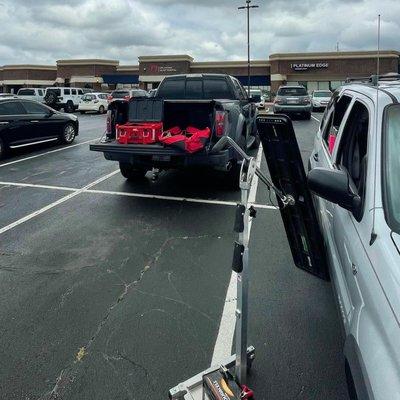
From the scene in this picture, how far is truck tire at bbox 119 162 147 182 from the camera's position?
773 centimetres

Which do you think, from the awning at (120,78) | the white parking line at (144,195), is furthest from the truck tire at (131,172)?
the awning at (120,78)

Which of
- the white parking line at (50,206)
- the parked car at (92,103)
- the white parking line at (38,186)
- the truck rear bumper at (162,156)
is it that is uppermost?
the parked car at (92,103)

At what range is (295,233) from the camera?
313 cm

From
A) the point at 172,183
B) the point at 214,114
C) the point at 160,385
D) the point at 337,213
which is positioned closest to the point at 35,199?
the point at 172,183

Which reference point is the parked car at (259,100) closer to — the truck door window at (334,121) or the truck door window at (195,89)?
the truck door window at (195,89)

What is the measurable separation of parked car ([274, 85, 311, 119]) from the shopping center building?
95.7 feet

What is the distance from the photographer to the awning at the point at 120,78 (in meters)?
58.0

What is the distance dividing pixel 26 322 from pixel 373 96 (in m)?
3.24

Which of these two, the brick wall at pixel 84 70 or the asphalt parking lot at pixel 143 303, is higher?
the brick wall at pixel 84 70

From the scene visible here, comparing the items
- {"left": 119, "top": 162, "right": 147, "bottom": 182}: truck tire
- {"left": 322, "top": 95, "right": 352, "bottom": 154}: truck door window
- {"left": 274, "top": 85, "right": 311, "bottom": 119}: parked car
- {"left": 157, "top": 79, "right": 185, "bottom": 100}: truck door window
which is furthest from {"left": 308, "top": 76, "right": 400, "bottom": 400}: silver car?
{"left": 274, "top": 85, "right": 311, "bottom": 119}: parked car

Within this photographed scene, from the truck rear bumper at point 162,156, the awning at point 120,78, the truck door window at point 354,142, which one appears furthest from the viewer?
the awning at point 120,78

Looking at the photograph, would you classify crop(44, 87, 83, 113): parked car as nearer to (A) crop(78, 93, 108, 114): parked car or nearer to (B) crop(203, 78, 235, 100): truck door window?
(A) crop(78, 93, 108, 114): parked car

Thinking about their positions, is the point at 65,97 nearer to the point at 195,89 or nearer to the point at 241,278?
the point at 195,89

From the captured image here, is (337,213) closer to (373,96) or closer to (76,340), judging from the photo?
(373,96)
